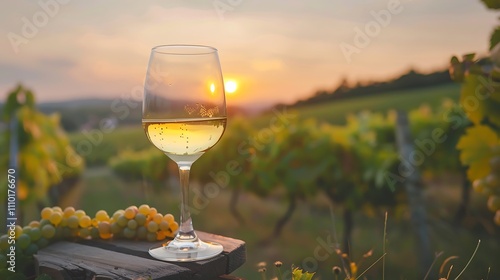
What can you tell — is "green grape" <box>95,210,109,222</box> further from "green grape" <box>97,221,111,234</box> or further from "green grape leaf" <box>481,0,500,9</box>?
"green grape leaf" <box>481,0,500,9</box>

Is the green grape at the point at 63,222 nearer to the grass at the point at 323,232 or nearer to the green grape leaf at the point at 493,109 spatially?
the green grape leaf at the point at 493,109

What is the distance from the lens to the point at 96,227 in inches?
67.1

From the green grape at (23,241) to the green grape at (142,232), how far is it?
1.01ft

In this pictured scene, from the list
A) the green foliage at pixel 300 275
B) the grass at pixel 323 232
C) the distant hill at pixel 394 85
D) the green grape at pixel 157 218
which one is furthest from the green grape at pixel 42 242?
the distant hill at pixel 394 85

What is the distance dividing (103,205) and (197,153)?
438 inches

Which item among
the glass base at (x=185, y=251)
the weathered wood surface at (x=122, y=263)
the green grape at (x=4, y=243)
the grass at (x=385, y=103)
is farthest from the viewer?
the grass at (x=385, y=103)

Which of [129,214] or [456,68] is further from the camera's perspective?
[129,214]

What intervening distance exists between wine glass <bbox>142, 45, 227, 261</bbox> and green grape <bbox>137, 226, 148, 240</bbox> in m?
0.14

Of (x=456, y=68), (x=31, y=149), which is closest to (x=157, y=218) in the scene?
(x=456, y=68)

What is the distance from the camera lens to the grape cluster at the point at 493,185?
1.58 m

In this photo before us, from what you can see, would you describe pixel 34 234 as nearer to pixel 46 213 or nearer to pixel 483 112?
pixel 46 213

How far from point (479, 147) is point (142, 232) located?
1.01 m

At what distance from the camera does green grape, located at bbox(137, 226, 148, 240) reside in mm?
1662

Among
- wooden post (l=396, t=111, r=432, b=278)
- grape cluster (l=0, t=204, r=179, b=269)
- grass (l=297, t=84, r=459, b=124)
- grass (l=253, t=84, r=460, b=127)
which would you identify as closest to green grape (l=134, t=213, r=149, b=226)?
grape cluster (l=0, t=204, r=179, b=269)
